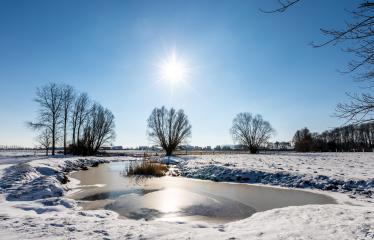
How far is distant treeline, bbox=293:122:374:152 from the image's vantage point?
87.1m

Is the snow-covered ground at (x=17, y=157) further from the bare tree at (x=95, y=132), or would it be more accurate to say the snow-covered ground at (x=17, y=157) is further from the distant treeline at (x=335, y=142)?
the distant treeline at (x=335, y=142)

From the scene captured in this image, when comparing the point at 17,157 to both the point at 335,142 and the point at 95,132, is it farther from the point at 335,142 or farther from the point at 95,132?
the point at 335,142

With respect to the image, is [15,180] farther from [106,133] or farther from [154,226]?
[106,133]

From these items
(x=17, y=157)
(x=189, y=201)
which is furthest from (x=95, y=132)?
(x=189, y=201)

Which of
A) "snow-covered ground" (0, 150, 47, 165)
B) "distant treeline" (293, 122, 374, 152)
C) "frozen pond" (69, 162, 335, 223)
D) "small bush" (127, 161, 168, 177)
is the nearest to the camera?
"frozen pond" (69, 162, 335, 223)

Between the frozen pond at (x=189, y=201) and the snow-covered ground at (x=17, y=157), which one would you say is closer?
the frozen pond at (x=189, y=201)

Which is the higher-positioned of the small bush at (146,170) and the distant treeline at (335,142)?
the distant treeline at (335,142)

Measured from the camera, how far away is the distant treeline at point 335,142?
87062mm

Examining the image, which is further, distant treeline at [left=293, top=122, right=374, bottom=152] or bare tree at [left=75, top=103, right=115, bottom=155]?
distant treeline at [left=293, top=122, right=374, bottom=152]

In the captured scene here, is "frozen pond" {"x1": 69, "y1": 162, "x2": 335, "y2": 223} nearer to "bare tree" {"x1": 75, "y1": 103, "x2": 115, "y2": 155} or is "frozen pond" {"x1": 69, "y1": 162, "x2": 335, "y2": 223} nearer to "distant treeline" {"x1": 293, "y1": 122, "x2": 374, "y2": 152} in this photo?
"bare tree" {"x1": 75, "y1": 103, "x2": 115, "y2": 155}

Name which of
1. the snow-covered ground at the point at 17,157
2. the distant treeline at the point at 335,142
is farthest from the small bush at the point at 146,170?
the distant treeline at the point at 335,142

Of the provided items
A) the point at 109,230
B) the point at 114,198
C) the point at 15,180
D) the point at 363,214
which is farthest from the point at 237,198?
the point at 15,180

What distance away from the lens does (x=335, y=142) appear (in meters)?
101

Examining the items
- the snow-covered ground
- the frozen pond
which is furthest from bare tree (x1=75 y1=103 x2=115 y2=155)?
the frozen pond
